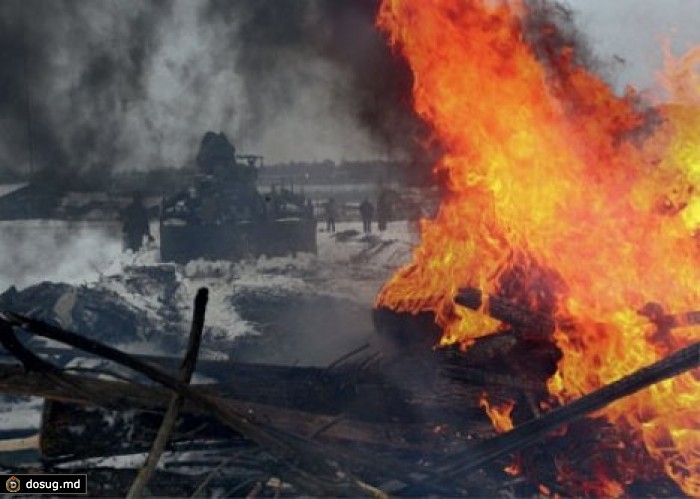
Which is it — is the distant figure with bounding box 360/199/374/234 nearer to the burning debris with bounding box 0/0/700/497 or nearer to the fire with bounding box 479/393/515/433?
the burning debris with bounding box 0/0/700/497

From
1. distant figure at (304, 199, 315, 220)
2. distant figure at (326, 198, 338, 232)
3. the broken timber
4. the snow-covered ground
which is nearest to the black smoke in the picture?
the snow-covered ground

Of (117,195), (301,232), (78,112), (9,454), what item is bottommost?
(9,454)

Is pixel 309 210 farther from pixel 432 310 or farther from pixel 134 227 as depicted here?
pixel 432 310

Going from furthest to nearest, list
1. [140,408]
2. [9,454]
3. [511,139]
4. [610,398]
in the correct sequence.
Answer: [511,139], [9,454], [140,408], [610,398]

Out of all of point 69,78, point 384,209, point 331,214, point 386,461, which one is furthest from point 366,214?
point 386,461

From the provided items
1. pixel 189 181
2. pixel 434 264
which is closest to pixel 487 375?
pixel 434 264

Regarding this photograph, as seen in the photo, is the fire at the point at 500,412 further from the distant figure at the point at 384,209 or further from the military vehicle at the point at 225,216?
the military vehicle at the point at 225,216

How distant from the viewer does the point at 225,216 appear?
11195 mm

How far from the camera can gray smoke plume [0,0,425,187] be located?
10.1m

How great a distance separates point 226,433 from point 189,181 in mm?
6801

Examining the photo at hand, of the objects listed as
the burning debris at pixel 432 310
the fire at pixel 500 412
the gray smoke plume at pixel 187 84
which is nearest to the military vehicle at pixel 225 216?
the burning debris at pixel 432 310

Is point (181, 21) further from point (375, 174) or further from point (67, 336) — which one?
point (67, 336)

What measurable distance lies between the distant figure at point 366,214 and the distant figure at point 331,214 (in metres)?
0.58

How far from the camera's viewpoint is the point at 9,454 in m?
6.07
